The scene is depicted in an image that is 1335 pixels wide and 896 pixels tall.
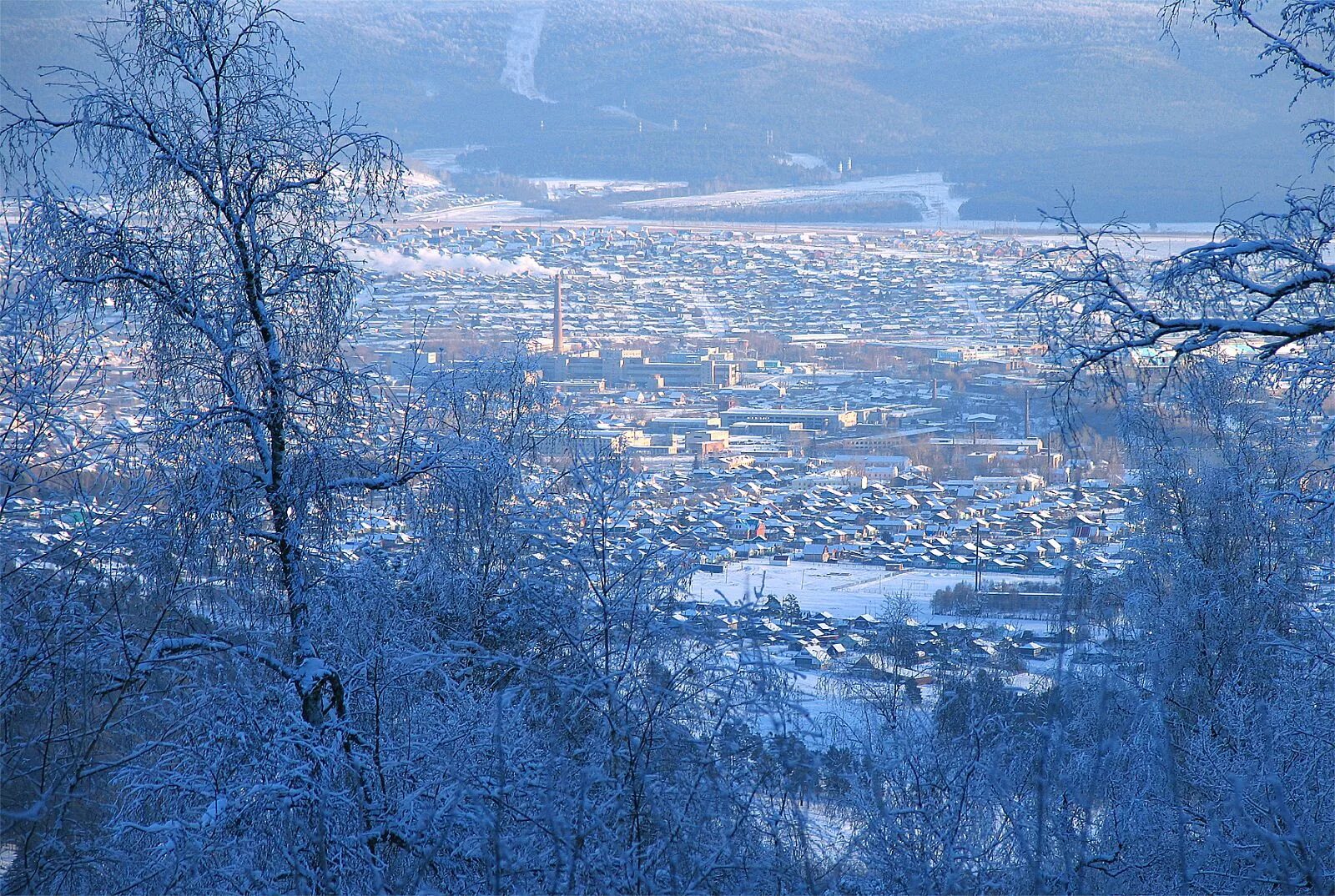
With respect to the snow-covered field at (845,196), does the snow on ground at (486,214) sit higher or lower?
lower

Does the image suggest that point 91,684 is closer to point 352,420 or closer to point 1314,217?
point 352,420

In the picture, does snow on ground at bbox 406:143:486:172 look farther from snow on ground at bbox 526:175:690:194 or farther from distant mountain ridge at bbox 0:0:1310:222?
snow on ground at bbox 526:175:690:194

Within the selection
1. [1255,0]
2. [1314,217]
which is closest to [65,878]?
[1314,217]

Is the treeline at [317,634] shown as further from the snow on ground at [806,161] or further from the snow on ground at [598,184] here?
the snow on ground at [806,161]

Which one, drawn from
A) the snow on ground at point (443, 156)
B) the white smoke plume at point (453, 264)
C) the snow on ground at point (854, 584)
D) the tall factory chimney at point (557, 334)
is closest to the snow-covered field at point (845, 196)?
the snow on ground at point (443, 156)

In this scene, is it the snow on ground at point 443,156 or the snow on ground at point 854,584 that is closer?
the snow on ground at point 854,584

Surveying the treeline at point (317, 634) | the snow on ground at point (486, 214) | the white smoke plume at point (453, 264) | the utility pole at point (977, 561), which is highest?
the snow on ground at point (486, 214)

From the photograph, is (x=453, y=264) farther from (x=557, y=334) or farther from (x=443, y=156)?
(x=443, y=156)
